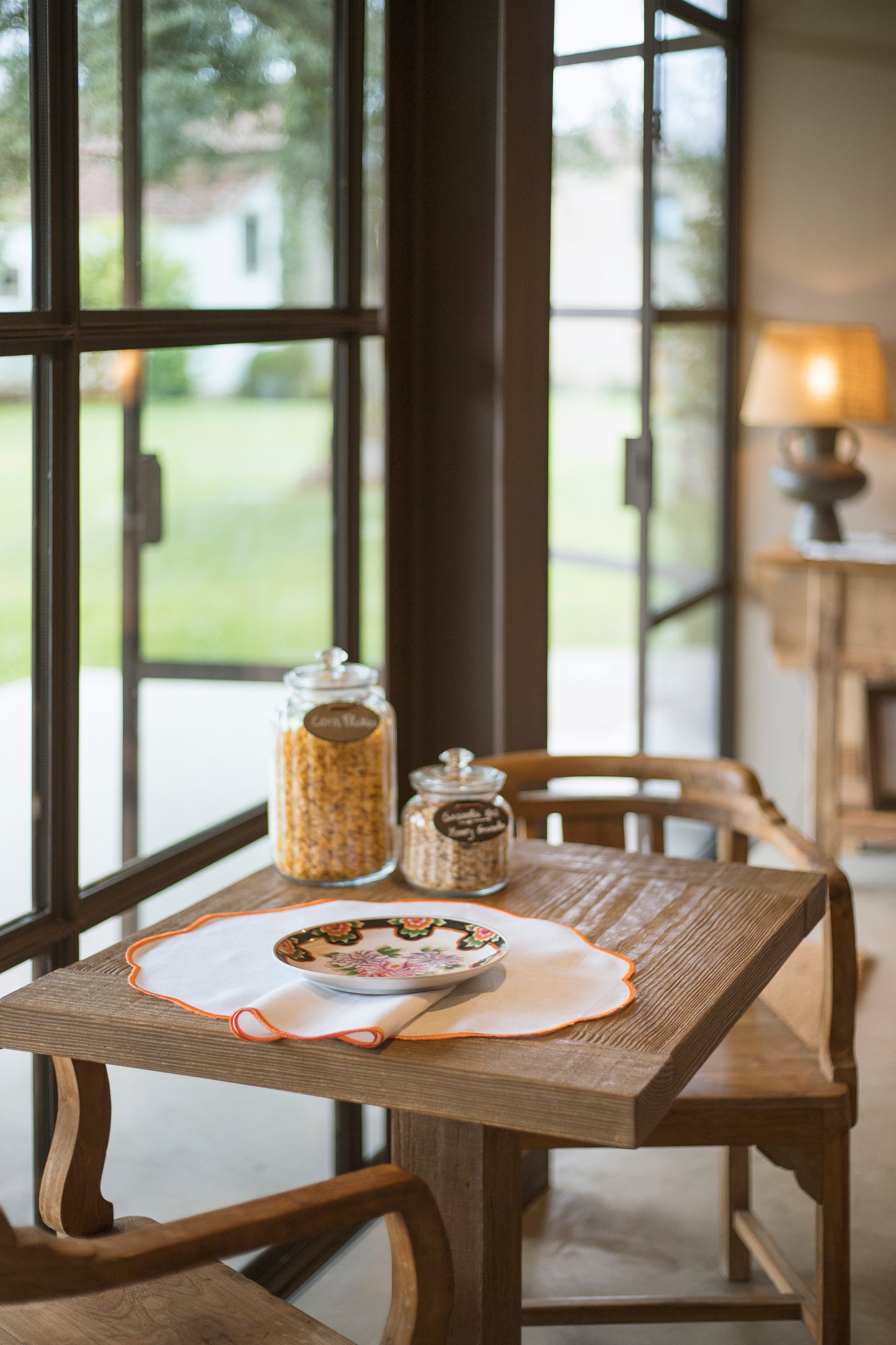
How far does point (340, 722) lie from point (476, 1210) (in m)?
0.53

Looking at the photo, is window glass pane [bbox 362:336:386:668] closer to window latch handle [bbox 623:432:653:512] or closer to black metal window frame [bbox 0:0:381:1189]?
black metal window frame [bbox 0:0:381:1189]

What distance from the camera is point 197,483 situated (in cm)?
217

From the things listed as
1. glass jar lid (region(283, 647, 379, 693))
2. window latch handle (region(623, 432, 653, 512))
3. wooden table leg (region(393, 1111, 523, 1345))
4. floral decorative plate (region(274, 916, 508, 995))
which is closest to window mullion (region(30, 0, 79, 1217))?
glass jar lid (region(283, 647, 379, 693))

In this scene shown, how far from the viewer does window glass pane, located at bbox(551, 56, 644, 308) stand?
11.4ft

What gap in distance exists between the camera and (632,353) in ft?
12.3

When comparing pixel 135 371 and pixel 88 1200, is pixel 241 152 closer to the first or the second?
pixel 135 371

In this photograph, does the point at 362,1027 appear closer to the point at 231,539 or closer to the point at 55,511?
the point at 55,511

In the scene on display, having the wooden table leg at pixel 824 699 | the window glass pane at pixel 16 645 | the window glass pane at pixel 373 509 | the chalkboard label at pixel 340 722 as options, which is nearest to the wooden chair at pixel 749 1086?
the window glass pane at pixel 373 509

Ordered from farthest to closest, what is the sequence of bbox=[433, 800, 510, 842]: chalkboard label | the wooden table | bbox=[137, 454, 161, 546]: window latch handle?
bbox=[137, 454, 161, 546]: window latch handle → bbox=[433, 800, 510, 842]: chalkboard label → the wooden table

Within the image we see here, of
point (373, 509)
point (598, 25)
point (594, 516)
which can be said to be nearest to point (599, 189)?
point (598, 25)

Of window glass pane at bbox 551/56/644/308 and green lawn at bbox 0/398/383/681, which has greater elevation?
window glass pane at bbox 551/56/644/308

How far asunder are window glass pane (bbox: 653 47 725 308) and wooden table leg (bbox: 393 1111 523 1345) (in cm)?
271

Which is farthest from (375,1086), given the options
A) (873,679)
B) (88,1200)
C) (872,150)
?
(872,150)

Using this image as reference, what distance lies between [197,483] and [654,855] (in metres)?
0.86
